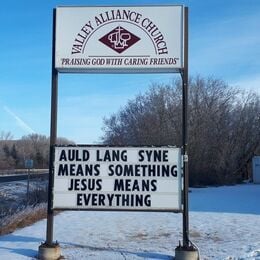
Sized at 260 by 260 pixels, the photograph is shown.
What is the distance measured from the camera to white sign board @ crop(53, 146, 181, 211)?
27.8 ft

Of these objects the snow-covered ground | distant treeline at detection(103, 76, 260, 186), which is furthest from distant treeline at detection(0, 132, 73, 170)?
the snow-covered ground

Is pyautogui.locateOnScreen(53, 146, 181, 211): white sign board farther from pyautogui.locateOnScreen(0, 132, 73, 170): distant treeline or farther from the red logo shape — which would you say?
pyautogui.locateOnScreen(0, 132, 73, 170): distant treeline

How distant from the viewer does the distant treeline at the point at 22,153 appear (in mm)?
123688

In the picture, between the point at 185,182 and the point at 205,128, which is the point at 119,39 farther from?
the point at 205,128

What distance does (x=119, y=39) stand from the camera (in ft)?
28.8

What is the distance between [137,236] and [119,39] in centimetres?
457

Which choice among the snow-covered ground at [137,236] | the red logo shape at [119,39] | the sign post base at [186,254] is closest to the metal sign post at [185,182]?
the sign post base at [186,254]

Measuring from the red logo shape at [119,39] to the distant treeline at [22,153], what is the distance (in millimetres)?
111696

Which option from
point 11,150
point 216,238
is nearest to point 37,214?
point 216,238

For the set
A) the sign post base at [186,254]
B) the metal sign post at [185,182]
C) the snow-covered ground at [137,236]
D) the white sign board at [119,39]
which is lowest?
the snow-covered ground at [137,236]

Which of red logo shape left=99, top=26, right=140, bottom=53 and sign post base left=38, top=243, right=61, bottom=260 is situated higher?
red logo shape left=99, top=26, right=140, bottom=53

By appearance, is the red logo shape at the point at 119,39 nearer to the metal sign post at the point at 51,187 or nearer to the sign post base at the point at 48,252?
the metal sign post at the point at 51,187

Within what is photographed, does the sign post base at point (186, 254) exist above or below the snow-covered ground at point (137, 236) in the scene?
above

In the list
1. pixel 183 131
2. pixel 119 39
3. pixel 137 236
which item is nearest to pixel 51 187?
pixel 183 131
